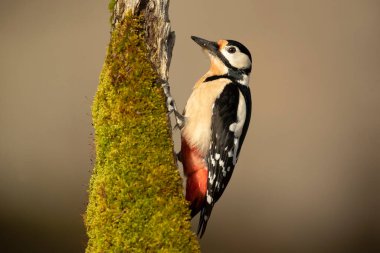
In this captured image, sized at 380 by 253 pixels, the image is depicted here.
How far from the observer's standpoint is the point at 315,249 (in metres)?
5.57

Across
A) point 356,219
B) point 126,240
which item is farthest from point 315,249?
point 126,240

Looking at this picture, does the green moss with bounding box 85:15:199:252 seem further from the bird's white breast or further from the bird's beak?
the bird's beak

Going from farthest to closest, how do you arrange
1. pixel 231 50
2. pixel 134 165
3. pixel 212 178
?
pixel 231 50, pixel 212 178, pixel 134 165

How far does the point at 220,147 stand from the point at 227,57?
0.43 meters

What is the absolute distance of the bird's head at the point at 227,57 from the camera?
120 inches

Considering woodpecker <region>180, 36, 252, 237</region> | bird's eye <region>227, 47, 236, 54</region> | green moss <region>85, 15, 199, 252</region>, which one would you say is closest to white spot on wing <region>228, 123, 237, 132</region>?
woodpecker <region>180, 36, 252, 237</region>

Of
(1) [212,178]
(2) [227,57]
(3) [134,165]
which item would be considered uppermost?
(2) [227,57]

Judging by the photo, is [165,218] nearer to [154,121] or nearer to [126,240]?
[126,240]

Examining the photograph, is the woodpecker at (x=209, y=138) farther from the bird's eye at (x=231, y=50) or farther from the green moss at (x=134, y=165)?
the green moss at (x=134, y=165)

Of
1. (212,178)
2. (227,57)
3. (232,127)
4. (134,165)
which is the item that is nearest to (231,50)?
→ (227,57)

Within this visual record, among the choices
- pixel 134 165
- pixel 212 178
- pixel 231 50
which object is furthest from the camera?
pixel 231 50

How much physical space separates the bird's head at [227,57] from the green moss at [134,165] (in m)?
0.56

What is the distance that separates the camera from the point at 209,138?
2953 millimetres

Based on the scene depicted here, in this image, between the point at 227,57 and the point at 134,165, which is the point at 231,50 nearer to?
the point at 227,57
